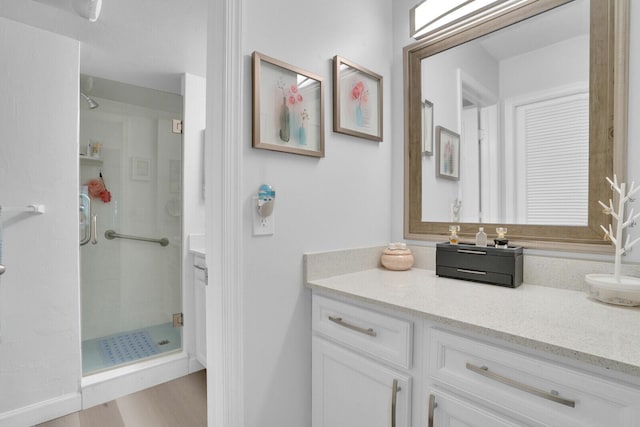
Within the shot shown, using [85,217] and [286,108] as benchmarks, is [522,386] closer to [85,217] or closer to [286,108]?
[286,108]

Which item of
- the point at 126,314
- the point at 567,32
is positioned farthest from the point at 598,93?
the point at 126,314

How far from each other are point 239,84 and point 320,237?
27.3 inches

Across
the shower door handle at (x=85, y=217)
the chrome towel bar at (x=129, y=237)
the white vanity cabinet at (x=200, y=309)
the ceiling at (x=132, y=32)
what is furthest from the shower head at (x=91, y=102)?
the white vanity cabinet at (x=200, y=309)

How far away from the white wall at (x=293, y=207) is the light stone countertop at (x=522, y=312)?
0.63 feet

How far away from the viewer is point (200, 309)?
2223 millimetres

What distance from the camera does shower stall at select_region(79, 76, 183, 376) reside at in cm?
244

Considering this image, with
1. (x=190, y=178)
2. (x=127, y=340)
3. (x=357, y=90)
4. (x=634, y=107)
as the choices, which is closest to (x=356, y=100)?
(x=357, y=90)

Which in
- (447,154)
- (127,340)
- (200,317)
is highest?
(447,154)

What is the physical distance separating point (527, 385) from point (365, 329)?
492 mm

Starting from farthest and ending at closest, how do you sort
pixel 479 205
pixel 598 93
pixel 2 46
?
pixel 2 46, pixel 479 205, pixel 598 93

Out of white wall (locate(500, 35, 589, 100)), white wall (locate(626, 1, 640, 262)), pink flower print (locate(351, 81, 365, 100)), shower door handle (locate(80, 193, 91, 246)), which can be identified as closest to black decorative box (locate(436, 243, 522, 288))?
white wall (locate(626, 1, 640, 262))

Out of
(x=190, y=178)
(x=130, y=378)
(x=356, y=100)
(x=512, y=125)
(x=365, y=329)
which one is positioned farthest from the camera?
(x=190, y=178)

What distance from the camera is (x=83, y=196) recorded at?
238 cm

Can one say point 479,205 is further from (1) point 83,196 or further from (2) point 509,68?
(1) point 83,196
